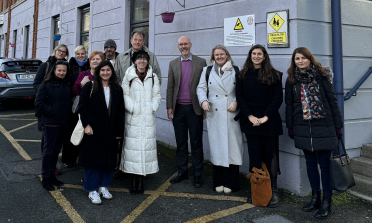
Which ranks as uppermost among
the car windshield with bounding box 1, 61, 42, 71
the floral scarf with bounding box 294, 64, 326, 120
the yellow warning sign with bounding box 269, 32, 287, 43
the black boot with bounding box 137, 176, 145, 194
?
the car windshield with bounding box 1, 61, 42, 71

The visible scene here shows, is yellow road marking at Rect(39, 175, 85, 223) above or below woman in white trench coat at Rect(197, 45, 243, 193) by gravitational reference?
below

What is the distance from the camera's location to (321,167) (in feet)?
11.0

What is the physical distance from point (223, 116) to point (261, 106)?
515 mm

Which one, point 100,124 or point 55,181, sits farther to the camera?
point 55,181

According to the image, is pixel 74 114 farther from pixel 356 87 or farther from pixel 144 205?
pixel 356 87

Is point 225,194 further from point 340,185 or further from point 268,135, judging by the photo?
point 340,185

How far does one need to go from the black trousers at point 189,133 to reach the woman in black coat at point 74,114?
1518 millimetres

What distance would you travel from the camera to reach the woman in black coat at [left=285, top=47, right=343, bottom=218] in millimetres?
3197

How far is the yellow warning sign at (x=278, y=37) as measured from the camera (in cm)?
388

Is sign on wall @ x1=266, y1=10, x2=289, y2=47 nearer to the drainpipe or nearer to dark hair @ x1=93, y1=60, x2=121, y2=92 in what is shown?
the drainpipe

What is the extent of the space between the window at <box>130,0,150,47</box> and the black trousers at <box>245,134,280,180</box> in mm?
4305

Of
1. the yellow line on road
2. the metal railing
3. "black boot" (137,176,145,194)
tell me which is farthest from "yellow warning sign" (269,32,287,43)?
the yellow line on road

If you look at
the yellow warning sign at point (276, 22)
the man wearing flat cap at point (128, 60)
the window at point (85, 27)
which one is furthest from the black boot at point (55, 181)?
the window at point (85, 27)

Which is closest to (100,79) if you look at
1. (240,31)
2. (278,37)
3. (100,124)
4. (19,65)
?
(100,124)
